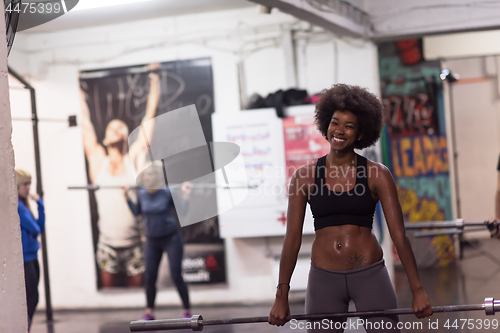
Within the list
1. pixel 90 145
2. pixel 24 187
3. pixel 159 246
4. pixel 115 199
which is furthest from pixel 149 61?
pixel 24 187

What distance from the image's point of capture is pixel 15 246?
190 cm

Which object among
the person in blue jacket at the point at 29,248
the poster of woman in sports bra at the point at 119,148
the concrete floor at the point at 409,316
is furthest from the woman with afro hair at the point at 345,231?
the poster of woman in sports bra at the point at 119,148

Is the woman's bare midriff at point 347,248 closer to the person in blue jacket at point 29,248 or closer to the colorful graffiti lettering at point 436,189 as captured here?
the person in blue jacket at point 29,248

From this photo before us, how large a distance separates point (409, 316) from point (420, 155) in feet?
10.3

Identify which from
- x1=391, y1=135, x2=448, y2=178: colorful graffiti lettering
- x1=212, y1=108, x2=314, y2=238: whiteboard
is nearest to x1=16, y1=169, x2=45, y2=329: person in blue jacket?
x1=212, y1=108, x2=314, y2=238: whiteboard

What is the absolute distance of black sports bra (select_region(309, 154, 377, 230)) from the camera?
2262mm

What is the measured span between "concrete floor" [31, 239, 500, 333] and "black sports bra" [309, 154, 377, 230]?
7.74ft

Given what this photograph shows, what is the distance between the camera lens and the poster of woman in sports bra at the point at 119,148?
581 centimetres

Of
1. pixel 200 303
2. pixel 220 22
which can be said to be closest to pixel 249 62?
pixel 220 22

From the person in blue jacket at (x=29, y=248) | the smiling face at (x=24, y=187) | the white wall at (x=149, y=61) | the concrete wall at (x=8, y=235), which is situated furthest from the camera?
the white wall at (x=149, y=61)

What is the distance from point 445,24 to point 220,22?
7.10 feet

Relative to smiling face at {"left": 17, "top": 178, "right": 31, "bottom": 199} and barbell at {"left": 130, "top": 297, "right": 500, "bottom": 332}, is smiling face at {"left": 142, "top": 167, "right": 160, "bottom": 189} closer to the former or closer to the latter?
smiling face at {"left": 17, "top": 178, "right": 31, "bottom": 199}

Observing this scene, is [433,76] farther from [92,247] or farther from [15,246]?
[15,246]

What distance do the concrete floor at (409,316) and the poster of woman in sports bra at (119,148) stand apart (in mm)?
459
